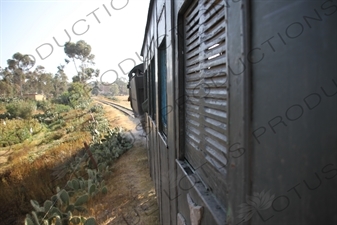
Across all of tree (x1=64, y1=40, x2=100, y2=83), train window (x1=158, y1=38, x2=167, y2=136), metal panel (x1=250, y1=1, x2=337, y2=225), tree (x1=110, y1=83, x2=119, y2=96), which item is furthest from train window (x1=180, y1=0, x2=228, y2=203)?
tree (x1=110, y1=83, x2=119, y2=96)

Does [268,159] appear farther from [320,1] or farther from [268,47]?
[320,1]

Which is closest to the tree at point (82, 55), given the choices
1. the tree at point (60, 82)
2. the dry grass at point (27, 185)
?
the tree at point (60, 82)

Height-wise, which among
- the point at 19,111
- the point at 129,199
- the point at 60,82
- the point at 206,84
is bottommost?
the point at 129,199

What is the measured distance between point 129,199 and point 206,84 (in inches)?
211

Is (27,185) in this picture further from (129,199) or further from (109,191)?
(129,199)

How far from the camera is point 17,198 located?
7.22 m

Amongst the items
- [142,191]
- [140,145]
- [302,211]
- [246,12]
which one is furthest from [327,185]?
[140,145]

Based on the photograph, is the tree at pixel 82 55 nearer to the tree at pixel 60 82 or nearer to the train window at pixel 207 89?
the tree at pixel 60 82

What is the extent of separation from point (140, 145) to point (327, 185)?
35.4ft

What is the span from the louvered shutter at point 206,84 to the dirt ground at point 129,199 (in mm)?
3680

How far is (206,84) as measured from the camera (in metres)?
1.42

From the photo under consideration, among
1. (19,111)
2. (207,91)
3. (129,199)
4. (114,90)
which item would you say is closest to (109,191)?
(129,199)

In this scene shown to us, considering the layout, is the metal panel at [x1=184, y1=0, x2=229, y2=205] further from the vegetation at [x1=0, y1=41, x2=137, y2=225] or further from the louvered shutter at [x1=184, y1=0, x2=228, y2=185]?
the vegetation at [x1=0, y1=41, x2=137, y2=225]

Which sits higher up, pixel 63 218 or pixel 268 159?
pixel 268 159
